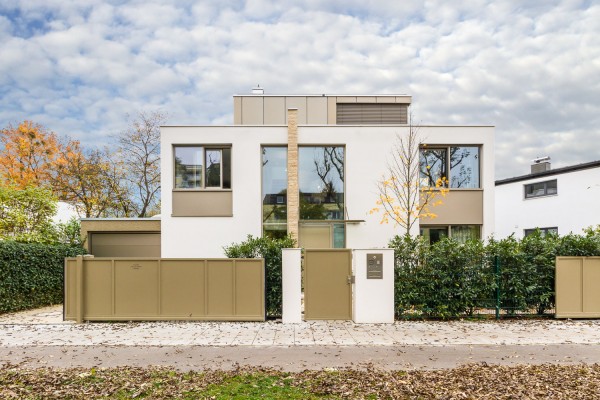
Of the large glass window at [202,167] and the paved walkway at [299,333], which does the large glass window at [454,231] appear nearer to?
the paved walkway at [299,333]

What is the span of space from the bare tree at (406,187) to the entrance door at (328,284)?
6.54m

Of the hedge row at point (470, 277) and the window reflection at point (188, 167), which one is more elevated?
the window reflection at point (188, 167)

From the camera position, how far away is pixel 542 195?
26016mm

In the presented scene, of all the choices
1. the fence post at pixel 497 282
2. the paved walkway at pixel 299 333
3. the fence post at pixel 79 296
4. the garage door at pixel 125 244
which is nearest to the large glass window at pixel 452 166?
the fence post at pixel 497 282

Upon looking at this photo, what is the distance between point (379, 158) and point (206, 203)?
22.4 feet

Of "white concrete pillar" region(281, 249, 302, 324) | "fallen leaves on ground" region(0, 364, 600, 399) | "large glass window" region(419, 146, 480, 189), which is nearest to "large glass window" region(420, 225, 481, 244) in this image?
"large glass window" region(419, 146, 480, 189)

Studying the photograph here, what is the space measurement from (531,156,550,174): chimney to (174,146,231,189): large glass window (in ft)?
65.3

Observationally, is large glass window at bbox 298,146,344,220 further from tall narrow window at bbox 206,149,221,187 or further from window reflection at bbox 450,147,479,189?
window reflection at bbox 450,147,479,189

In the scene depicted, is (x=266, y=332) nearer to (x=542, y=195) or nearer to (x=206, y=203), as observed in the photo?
(x=206, y=203)

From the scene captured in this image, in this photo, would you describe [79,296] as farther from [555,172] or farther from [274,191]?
[555,172]

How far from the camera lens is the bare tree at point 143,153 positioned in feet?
97.7

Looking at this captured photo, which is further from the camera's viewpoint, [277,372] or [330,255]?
[330,255]

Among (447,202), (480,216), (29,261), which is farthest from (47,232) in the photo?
(480,216)

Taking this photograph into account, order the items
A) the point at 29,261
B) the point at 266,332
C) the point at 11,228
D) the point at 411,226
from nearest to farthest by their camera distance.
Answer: the point at 266,332, the point at 29,261, the point at 11,228, the point at 411,226
